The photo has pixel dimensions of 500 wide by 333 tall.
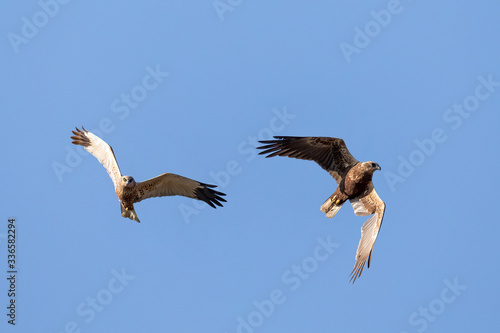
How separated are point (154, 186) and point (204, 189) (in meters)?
1.15

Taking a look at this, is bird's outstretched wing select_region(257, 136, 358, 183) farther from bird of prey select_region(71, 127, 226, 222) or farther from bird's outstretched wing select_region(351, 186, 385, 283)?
bird of prey select_region(71, 127, 226, 222)

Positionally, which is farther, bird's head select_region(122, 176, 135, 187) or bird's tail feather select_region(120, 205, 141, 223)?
bird's tail feather select_region(120, 205, 141, 223)

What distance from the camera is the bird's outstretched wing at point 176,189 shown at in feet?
48.8

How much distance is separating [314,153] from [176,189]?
313cm

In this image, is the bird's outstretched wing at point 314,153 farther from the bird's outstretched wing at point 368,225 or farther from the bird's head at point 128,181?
the bird's head at point 128,181

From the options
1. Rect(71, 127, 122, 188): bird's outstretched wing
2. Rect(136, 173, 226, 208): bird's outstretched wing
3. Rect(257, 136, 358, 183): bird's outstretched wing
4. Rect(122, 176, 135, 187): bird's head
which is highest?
Rect(71, 127, 122, 188): bird's outstretched wing

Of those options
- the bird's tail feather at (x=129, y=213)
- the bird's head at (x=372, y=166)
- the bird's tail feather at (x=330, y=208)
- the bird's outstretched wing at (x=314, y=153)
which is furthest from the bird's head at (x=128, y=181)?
the bird's head at (x=372, y=166)

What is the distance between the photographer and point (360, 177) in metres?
14.5

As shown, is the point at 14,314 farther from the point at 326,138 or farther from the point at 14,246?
the point at 326,138

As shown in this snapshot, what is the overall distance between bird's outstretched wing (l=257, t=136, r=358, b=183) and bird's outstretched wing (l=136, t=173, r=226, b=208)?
5.12ft

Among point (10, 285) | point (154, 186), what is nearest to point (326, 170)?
point (154, 186)

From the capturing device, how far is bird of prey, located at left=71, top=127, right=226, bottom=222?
48.4ft

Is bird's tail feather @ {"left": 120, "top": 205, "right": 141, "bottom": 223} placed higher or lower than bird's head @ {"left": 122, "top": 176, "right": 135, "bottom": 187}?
lower

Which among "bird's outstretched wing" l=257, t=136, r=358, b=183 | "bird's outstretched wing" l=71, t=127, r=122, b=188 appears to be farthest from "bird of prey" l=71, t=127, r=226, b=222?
"bird's outstretched wing" l=257, t=136, r=358, b=183
